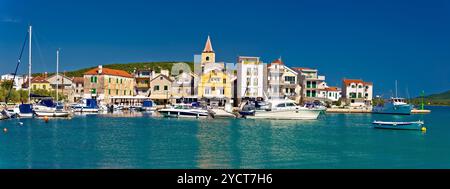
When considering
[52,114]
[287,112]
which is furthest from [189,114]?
[52,114]

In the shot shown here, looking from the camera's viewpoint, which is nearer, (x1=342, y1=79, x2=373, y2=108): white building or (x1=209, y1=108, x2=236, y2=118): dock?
(x1=209, y1=108, x2=236, y2=118): dock

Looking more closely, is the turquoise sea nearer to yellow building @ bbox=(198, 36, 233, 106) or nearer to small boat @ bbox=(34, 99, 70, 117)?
small boat @ bbox=(34, 99, 70, 117)

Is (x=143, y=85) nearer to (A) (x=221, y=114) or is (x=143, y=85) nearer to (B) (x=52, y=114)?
(A) (x=221, y=114)

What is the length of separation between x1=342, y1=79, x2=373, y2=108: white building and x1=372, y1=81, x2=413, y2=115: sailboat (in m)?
2.69

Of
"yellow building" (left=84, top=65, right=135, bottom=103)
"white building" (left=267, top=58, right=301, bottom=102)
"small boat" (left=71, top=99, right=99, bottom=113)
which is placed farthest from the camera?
"yellow building" (left=84, top=65, right=135, bottom=103)

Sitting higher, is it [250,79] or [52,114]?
[250,79]

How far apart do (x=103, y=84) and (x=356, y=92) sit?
2489cm

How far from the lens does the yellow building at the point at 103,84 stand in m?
41.1

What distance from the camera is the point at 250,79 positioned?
37781mm

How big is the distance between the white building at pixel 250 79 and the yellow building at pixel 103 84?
1178 centimetres

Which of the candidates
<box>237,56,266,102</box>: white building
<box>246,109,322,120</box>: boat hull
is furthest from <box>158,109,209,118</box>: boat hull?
<box>237,56,266,102</box>: white building

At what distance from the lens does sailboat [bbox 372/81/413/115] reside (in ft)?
136
